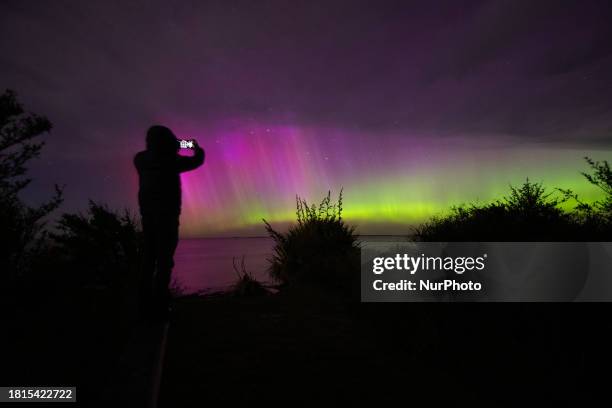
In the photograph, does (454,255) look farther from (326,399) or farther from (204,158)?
(204,158)

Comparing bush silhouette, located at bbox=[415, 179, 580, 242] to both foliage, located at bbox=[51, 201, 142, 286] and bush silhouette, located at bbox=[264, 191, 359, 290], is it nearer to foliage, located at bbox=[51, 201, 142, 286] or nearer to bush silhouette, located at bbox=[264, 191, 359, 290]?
bush silhouette, located at bbox=[264, 191, 359, 290]

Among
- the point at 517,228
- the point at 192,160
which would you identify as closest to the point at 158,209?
the point at 192,160

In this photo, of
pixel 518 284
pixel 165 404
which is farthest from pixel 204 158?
pixel 518 284

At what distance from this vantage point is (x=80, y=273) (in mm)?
7273

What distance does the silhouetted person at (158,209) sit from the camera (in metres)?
3.74

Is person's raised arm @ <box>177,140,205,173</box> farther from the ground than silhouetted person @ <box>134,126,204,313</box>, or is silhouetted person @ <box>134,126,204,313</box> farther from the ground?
person's raised arm @ <box>177,140,205,173</box>

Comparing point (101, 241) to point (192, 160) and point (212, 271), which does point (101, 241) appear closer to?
point (192, 160)

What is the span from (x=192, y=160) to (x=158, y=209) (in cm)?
73

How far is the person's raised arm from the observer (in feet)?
13.0

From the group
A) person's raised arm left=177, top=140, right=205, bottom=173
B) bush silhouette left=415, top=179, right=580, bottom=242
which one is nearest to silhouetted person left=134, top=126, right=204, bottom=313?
person's raised arm left=177, top=140, right=205, bottom=173

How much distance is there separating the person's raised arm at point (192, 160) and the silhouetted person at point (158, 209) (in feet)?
0.04

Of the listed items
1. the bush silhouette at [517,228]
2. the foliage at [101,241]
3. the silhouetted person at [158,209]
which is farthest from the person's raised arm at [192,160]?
Result: the foliage at [101,241]

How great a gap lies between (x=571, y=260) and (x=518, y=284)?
627 mm

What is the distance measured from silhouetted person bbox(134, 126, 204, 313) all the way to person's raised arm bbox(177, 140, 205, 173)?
12 millimetres
